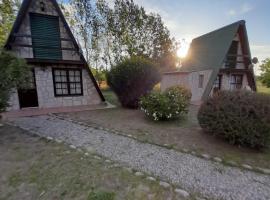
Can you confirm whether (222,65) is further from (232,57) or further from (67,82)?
(67,82)

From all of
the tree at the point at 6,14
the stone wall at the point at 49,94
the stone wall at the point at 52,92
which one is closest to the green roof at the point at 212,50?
the stone wall at the point at 52,92

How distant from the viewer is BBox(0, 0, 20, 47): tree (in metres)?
14.9

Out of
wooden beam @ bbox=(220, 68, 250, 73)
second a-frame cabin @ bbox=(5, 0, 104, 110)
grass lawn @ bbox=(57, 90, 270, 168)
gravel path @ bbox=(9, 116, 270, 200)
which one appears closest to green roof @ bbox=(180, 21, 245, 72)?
wooden beam @ bbox=(220, 68, 250, 73)

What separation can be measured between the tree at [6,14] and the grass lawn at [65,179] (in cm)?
Answer: 1558

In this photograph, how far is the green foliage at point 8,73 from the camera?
15.7 ft

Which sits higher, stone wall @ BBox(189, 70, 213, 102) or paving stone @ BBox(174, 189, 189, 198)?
stone wall @ BBox(189, 70, 213, 102)

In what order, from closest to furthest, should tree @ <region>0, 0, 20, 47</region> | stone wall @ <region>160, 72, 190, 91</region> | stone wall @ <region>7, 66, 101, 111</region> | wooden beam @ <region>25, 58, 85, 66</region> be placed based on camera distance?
wooden beam @ <region>25, 58, 85, 66</region> < stone wall @ <region>7, 66, 101, 111</region> < tree @ <region>0, 0, 20, 47</region> < stone wall @ <region>160, 72, 190, 91</region>

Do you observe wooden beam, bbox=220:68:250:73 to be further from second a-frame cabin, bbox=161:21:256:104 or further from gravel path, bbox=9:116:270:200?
gravel path, bbox=9:116:270:200

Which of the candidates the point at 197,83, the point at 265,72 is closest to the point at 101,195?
the point at 197,83

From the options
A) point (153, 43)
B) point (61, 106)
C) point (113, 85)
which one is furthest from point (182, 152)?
point (153, 43)

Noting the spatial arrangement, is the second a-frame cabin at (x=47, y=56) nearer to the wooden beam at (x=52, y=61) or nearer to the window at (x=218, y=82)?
the wooden beam at (x=52, y=61)

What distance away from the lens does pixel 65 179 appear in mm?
3027

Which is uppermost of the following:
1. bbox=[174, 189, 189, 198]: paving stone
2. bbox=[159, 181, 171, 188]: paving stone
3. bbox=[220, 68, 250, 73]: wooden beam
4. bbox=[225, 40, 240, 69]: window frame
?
bbox=[225, 40, 240, 69]: window frame

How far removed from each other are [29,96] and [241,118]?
Result: 986cm
